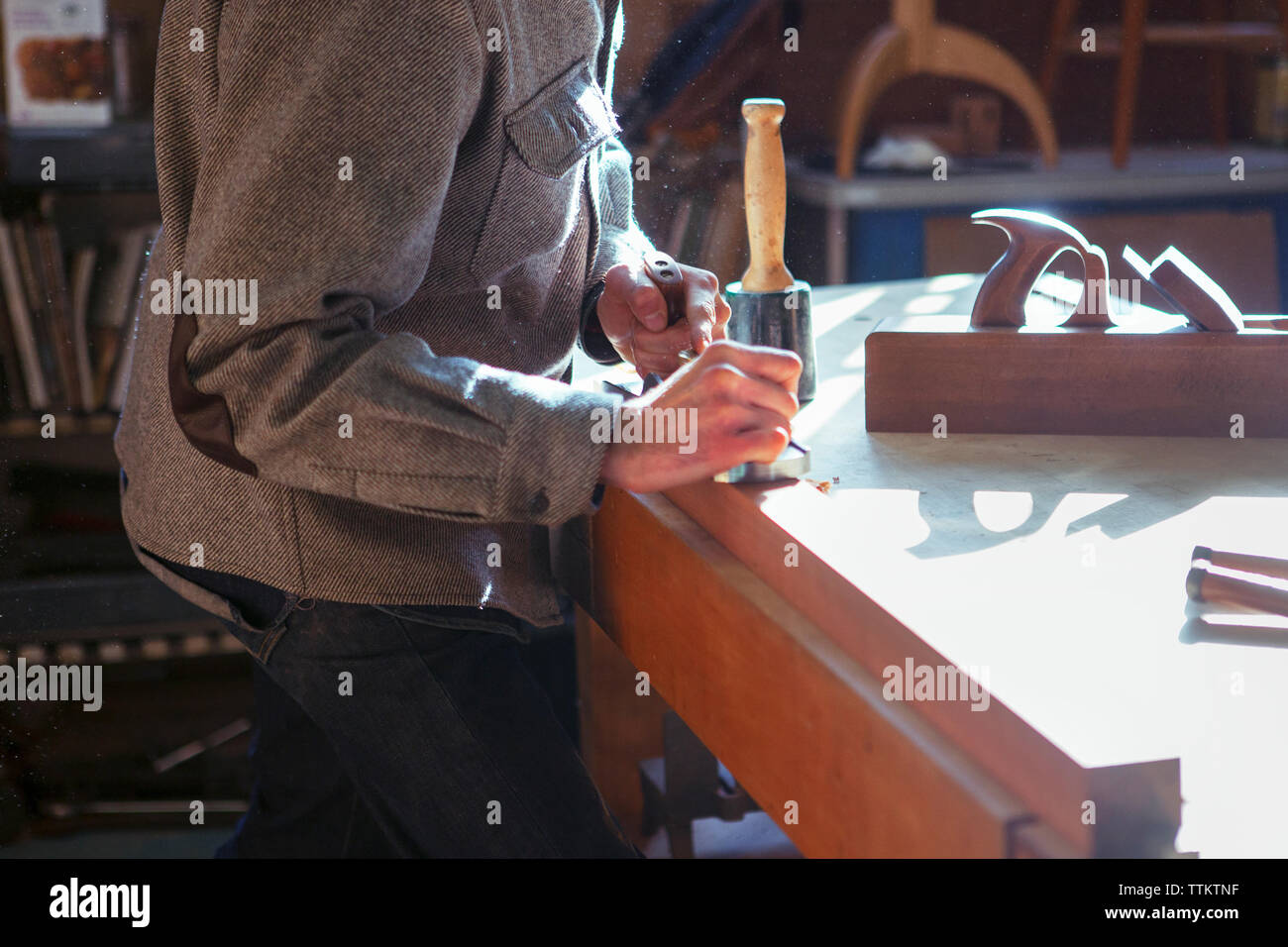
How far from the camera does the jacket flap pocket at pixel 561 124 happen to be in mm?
959

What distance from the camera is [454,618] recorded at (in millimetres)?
1017

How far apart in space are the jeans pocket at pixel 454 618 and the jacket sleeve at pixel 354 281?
0.15 metres

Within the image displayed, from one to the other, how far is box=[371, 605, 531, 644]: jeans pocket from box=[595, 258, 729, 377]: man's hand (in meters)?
0.26

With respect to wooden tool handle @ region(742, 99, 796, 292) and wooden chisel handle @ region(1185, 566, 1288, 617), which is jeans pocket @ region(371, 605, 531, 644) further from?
wooden chisel handle @ region(1185, 566, 1288, 617)

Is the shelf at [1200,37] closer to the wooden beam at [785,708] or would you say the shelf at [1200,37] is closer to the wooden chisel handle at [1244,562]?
the wooden beam at [785,708]

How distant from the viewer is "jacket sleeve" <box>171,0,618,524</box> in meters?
0.81

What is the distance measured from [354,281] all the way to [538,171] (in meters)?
→ 0.21

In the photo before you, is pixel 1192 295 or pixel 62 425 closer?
pixel 1192 295
